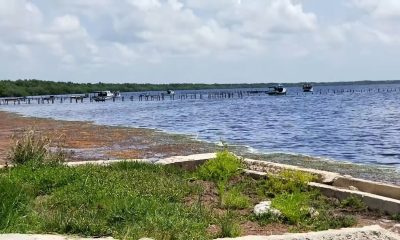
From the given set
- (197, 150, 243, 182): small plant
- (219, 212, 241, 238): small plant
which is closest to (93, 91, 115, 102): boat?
(197, 150, 243, 182): small plant

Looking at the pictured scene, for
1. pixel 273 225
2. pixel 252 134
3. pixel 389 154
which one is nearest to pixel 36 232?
pixel 273 225

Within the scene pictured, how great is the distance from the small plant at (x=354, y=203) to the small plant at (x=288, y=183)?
3.00 feet

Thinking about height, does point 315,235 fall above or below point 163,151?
above

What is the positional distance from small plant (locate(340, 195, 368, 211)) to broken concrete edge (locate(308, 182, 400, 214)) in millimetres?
107

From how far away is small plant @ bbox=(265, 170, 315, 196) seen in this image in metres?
10.1

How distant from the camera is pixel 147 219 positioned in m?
7.24

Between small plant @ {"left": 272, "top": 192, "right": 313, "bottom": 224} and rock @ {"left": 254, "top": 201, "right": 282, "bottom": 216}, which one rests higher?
small plant @ {"left": 272, "top": 192, "right": 313, "bottom": 224}

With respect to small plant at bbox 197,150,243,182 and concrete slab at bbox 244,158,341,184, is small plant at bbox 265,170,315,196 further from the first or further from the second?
concrete slab at bbox 244,158,341,184

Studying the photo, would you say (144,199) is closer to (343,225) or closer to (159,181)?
(159,181)

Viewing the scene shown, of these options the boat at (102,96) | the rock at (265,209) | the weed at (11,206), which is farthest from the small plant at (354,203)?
the boat at (102,96)

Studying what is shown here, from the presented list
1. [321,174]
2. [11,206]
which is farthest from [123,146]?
[11,206]

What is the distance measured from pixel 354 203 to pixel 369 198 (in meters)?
0.27

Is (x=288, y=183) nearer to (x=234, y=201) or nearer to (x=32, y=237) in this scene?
(x=234, y=201)

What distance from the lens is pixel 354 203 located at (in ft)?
30.7
